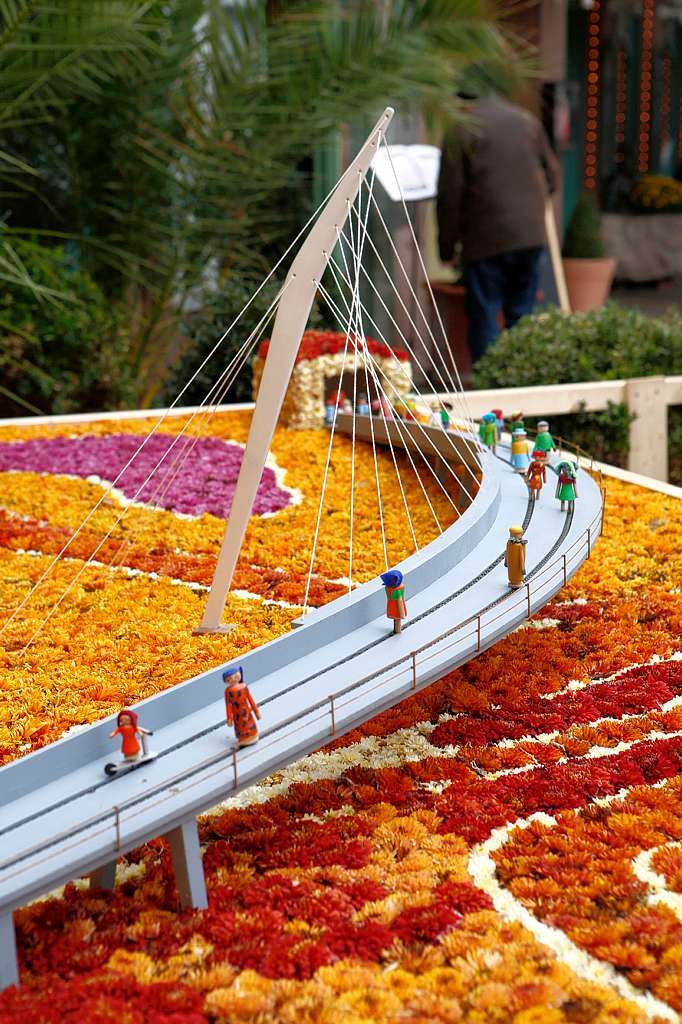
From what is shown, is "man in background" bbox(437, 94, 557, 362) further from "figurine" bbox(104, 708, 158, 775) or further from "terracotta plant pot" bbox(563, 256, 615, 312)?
"figurine" bbox(104, 708, 158, 775)

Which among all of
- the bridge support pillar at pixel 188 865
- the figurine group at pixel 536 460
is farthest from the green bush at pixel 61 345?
the bridge support pillar at pixel 188 865

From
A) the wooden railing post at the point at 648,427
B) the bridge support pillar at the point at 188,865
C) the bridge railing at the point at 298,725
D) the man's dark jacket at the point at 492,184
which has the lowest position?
the wooden railing post at the point at 648,427

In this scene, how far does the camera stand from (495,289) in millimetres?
12828

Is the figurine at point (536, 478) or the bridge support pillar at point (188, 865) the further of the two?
the figurine at point (536, 478)

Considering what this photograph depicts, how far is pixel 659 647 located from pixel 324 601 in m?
1.72

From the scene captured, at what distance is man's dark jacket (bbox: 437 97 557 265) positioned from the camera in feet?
41.1

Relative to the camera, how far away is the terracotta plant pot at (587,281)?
1476 cm

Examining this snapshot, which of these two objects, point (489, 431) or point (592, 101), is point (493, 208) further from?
point (489, 431)

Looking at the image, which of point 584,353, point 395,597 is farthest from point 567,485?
point 584,353

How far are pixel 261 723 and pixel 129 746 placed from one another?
43cm

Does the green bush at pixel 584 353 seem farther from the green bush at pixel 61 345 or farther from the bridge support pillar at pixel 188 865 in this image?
the bridge support pillar at pixel 188 865

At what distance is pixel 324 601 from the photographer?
6.02 meters

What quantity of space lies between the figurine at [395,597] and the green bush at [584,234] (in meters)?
11.4

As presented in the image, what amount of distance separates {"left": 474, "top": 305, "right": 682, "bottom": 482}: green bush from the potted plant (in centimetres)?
393
